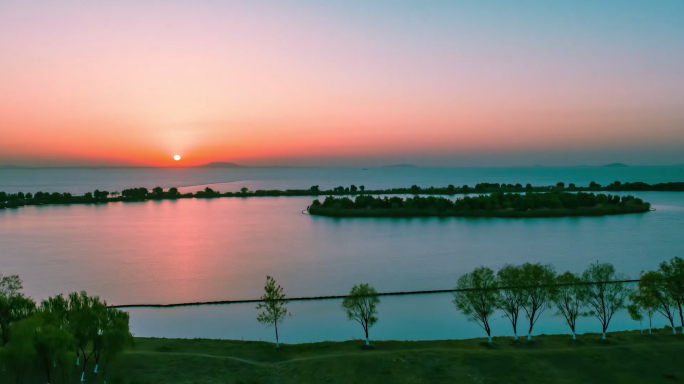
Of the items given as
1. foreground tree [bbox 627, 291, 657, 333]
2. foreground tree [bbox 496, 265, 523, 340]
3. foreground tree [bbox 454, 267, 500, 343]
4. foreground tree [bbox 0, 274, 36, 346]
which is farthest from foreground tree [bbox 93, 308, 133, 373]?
foreground tree [bbox 627, 291, 657, 333]

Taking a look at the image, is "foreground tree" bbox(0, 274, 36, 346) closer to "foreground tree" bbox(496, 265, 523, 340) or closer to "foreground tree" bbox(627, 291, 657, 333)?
"foreground tree" bbox(496, 265, 523, 340)

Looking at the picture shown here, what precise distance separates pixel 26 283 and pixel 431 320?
2307 cm

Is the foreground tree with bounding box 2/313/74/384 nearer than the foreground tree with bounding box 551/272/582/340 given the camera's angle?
Yes

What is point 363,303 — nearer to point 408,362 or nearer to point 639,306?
point 408,362

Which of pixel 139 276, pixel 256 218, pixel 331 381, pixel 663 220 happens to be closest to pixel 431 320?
pixel 331 381

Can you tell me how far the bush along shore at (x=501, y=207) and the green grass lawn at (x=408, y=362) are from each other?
36.7 meters

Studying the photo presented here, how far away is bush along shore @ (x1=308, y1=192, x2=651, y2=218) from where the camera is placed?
170 feet

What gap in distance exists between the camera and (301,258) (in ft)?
102

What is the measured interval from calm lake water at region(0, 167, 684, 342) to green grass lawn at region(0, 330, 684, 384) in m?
2.11

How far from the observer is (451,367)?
1415 centimetres

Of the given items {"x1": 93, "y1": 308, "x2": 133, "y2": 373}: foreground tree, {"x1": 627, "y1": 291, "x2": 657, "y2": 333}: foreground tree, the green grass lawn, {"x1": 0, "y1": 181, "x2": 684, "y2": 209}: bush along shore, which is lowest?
the green grass lawn

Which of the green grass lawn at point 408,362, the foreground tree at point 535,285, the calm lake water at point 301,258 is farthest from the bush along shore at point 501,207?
the green grass lawn at point 408,362

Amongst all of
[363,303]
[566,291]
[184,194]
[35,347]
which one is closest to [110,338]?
[35,347]

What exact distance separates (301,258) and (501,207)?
31.9 metres
